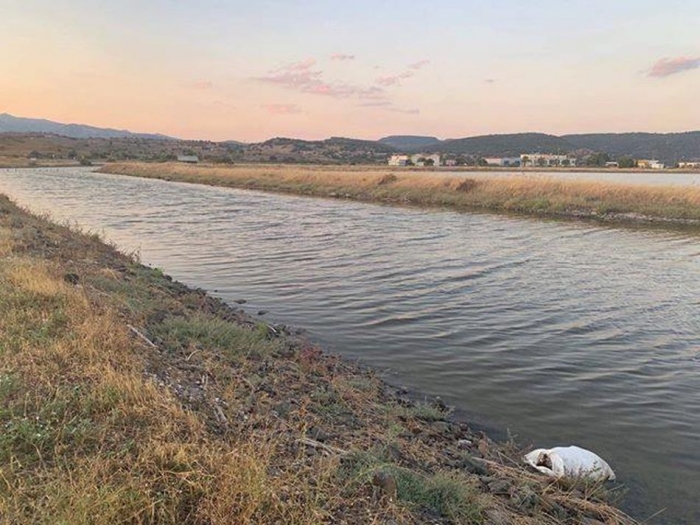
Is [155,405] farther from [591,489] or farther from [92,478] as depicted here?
[591,489]

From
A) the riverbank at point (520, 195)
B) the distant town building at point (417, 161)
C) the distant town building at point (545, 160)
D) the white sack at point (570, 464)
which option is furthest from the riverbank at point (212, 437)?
the distant town building at point (545, 160)

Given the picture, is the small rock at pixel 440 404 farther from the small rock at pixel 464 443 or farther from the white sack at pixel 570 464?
the white sack at pixel 570 464

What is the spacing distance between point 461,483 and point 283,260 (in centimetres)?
1553

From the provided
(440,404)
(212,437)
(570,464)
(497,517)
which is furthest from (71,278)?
(570,464)

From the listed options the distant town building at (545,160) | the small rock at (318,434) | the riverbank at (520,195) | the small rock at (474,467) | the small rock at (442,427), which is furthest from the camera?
the distant town building at (545,160)

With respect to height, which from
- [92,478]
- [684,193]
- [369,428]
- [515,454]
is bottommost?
[515,454]

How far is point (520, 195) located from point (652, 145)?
5476 inches

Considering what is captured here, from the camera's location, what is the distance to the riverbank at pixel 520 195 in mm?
32406

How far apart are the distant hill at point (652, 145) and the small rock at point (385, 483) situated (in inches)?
6107

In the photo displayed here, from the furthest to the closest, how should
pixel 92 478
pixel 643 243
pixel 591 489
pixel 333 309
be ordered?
pixel 643 243, pixel 333 309, pixel 591 489, pixel 92 478

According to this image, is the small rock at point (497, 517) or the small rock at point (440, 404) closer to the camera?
the small rock at point (497, 517)

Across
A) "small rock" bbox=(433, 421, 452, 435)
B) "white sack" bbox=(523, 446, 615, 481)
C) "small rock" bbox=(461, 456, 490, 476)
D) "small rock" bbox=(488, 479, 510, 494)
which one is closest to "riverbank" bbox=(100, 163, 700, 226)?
"small rock" bbox=(433, 421, 452, 435)

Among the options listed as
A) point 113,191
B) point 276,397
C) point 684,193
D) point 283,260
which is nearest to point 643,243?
point 684,193

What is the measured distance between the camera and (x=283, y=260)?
65.0 feet
